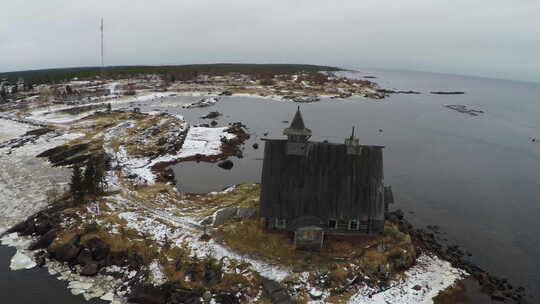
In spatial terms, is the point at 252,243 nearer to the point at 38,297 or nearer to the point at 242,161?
the point at 38,297

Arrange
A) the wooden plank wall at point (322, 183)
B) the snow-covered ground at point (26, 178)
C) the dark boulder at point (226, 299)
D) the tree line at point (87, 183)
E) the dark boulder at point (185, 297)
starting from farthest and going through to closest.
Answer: the snow-covered ground at point (26, 178) → the tree line at point (87, 183) → the wooden plank wall at point (322, 183) → the dark boulder at point (185, 297) → the dark boulder at point (226, 299)

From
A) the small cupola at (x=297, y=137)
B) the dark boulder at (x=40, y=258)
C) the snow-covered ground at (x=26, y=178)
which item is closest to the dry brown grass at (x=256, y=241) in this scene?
the small cupola at (x=297, y=137)

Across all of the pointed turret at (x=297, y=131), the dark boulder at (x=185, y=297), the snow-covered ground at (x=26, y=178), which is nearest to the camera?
the dark boulder at (x=185, y=297)

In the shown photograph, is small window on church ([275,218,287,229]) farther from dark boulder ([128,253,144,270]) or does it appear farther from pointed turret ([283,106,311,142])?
dark boulder ([128,253,144,270])

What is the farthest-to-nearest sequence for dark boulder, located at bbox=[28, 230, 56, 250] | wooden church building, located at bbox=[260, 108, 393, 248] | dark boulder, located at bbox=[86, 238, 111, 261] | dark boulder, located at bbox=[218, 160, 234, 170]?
1. dark boulder, located at bbox=[218, 160, 234, 170]
2. dark boulder, located at bbox=[28, 230, 56, 250]
3. wooden church building, located at bbox=[260, 108, 393, 248]
4. dark boulder, located at bbox=[86, 238, 111, 261]

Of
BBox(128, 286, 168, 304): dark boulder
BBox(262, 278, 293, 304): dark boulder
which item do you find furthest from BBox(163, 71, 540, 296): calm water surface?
BBox(262, 278, 293, 304): dark boulder

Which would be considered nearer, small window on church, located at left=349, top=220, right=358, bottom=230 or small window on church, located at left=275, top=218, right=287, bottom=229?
small window on church, located at left=349, top=220, right=358, bottom=230

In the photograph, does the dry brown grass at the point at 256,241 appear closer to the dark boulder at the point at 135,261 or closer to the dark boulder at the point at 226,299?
the dark boulder at the point at 226,299

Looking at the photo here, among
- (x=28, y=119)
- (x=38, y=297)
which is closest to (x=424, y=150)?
(x=38, y=297)
